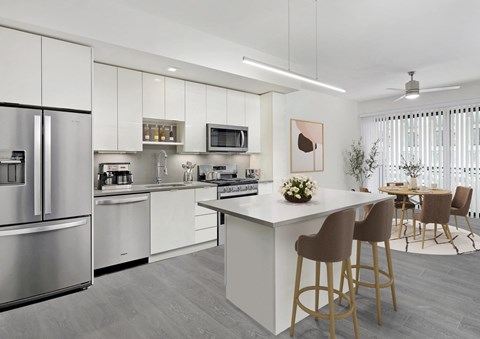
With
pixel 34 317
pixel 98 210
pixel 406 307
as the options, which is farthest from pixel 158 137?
pixel 406 307

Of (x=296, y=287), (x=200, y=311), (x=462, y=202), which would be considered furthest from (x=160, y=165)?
(x=462, y=202)

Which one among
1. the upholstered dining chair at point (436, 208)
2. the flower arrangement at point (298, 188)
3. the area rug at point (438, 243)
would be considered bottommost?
the area rug at point (438, 243)

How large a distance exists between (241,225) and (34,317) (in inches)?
78.6

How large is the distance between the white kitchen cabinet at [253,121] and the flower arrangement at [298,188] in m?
2.61

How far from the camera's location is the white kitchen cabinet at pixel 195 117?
437cm

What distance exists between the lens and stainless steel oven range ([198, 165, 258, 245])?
4.42 m

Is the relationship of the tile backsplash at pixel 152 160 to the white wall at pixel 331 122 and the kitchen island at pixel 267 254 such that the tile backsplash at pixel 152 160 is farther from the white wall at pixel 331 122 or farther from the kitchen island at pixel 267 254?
A: the kitchen island at pixel 267 254

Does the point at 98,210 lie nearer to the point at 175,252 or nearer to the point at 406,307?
the point at 175,252

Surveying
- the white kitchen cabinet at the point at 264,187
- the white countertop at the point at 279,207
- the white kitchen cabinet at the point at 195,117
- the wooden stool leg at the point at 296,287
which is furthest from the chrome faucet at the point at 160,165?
the wooden stool leg at the point at 296,287

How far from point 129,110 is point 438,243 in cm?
498

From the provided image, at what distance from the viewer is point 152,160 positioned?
4375mm

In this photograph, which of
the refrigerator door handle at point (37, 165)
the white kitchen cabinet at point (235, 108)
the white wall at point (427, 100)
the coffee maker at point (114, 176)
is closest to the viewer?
the refrigerator door handle at point (37, 165)

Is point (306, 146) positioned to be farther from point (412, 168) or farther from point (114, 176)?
point (114, 176)

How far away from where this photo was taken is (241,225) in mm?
2422
